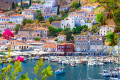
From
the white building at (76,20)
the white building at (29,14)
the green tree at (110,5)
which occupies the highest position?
the white building at (29,14)

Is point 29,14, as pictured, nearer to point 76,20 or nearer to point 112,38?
point 76,20

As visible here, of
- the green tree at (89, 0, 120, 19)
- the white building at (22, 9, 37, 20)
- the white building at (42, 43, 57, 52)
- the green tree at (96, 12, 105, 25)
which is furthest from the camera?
the white building at (22, 9, 37, 20)

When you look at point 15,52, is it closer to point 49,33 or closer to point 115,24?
point 49,33

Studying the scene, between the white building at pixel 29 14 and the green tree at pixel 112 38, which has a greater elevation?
the white building at pixel 29 14

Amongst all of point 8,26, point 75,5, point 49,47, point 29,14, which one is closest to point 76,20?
point 75,5

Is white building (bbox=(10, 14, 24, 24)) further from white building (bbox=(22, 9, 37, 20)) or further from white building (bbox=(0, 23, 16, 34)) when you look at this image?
white building (bbox=(0, 23, 16, 34))

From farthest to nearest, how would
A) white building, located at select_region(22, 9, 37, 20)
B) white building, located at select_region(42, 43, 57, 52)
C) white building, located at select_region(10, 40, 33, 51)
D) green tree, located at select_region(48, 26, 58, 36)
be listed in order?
white building, located at select_region(22, 9, 37, 20), green tree, located at select_region(48, 26, 58, 36), white building, located at select_region(10, 40, 33, 51), white building, located at select_region(42, 43, 57, 52)

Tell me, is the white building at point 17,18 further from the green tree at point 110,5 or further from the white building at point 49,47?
the green tree at point 110,5

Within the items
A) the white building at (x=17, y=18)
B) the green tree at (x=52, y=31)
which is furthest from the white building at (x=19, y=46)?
the white building at (x=17, y=18)

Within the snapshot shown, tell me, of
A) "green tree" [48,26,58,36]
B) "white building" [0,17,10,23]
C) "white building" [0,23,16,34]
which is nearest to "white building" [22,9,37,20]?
Answer: "white building" [0,17,10,23]

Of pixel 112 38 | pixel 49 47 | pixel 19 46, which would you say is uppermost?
pixel 112 38

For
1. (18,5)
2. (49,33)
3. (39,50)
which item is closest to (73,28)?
(49,33)

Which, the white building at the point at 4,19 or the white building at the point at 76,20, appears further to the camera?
the white building at the point at 4,19

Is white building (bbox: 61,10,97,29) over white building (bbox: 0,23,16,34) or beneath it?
over
